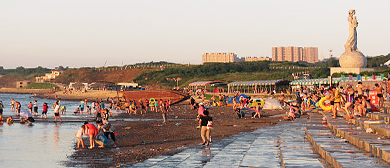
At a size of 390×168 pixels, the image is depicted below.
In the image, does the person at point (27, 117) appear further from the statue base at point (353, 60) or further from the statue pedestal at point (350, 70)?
the statue base at point (353, 60)

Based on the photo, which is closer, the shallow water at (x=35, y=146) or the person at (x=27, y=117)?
the shallow water at (x=35, y=146)

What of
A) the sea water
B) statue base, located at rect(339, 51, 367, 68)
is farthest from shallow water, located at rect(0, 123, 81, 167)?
statue base, located at rect(339, 51, 367, 68)

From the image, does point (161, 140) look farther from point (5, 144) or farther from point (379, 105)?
point (379, 105)

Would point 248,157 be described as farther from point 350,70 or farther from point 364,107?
point 350,70

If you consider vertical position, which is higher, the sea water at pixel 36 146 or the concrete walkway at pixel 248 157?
the concrete walkway at pixel 248 157

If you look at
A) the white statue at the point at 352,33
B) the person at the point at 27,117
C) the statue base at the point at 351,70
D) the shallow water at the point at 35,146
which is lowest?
the shallow water at the point at 35,146

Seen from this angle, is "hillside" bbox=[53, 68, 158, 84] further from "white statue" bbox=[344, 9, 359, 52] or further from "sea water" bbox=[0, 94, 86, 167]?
"sea water" bbox=[0, 94, 86, 167]

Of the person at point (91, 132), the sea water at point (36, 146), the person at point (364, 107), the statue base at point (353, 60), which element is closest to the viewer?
the sea water at point (36, 146)

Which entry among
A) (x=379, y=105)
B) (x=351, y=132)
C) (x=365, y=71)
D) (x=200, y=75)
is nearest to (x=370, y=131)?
(x=351, y=132)

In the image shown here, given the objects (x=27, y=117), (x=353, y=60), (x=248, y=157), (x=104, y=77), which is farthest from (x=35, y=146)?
(x=104, y=77)

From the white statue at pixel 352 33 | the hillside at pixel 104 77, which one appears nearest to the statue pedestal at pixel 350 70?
the white statue at pixel 352 33

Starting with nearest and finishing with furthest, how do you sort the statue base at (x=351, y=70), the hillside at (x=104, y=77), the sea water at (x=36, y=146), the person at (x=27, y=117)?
the sea water at (x=36, y=146) < the person at (x=27, y=117) < the statue base at (x=351, y=70) < the hillside at (x=104, y=77)

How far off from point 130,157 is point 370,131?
728cm

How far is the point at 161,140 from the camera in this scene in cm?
2052
